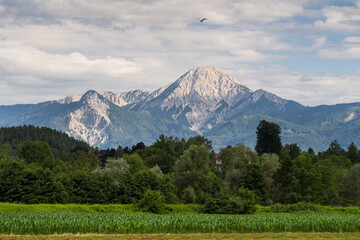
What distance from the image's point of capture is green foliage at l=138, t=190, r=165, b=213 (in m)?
105

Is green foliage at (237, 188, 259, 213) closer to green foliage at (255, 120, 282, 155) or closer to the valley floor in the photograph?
the valley floor

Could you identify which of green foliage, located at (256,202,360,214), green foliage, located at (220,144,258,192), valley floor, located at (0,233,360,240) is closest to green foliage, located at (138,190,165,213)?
green foliage, located at (256,202,360,214)

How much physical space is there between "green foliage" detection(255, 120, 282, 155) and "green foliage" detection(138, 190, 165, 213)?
74.6 m

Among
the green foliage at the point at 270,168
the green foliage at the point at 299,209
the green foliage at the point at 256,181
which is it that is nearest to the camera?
the green foliage at the point at 299,209

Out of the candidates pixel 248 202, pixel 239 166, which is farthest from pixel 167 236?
pixel 239 166

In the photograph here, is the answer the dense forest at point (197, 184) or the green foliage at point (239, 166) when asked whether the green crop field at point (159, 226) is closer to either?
the dense forest at point (197, 184)

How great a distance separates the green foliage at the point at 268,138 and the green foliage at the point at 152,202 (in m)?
74.6

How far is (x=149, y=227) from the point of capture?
6062cm

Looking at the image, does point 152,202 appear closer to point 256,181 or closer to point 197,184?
point 197,184

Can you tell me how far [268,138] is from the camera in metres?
172

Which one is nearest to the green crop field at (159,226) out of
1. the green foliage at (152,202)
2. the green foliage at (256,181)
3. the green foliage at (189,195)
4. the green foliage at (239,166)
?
the green foliage at (152,202)

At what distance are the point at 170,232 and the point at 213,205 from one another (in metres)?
47.1

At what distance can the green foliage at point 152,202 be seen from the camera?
105125 mm

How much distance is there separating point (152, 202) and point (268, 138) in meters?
80.1
